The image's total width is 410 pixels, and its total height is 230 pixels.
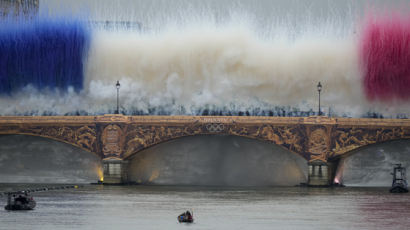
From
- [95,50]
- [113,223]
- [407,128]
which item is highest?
[95,50]

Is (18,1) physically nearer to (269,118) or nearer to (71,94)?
(71,94)

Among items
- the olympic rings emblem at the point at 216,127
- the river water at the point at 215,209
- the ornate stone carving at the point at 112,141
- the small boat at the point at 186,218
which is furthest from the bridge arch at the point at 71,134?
the small boat at the point at 186,218

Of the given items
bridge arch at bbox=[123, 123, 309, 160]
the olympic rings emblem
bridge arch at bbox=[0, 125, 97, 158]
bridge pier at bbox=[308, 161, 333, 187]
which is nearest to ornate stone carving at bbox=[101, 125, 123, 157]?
bridge arch at bbox=[123, 123, 309, 160]

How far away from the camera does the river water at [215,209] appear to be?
190 feet

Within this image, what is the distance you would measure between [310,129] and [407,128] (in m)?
8.33

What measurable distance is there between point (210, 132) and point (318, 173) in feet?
33.4

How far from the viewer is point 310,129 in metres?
93.1

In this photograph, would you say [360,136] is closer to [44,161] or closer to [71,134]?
[71,134]

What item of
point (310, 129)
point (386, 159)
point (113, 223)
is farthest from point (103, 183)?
point (113, 223)

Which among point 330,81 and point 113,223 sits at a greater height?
point 330,81

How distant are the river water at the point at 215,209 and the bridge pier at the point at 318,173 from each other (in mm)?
2146

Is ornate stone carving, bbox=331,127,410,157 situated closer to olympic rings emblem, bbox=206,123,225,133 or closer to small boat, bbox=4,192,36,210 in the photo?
olympic rings emblem, bbox=206,123,225,133

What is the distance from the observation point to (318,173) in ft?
308

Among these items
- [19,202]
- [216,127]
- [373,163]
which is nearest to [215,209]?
[19,202]
